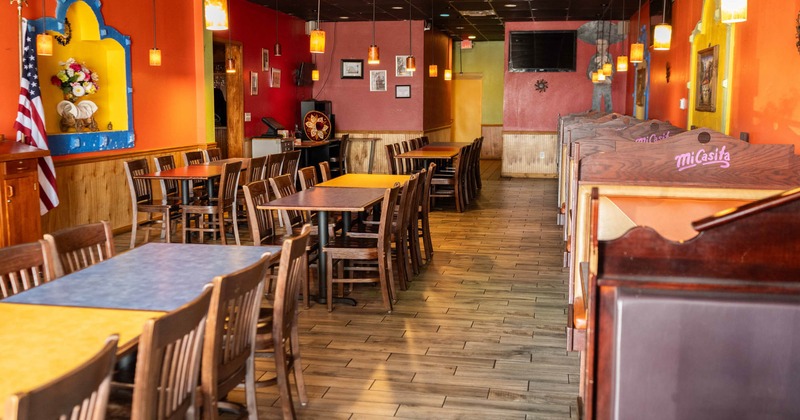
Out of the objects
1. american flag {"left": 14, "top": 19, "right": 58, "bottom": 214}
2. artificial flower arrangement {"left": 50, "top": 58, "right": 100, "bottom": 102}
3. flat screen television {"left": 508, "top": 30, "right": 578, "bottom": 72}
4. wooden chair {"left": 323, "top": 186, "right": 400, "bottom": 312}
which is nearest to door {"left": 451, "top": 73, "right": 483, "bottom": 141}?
flat screen television {"left": 508, "top": 30, "right": 578, "bottom": 72}

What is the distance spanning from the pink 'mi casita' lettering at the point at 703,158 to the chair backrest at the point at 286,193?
2.71 m

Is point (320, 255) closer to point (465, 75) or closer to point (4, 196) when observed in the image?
point (4, 196)

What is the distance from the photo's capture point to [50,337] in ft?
7.55

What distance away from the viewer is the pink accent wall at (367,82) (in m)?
14.6

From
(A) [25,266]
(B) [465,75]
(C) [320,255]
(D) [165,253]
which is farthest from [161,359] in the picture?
(B) [465,75]

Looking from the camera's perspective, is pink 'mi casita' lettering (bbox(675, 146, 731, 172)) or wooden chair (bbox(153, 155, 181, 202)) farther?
wooden chair (bbox(153, 155, 181, 202))

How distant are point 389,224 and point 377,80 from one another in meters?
Result: 9.65

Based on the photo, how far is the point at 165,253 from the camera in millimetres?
3605

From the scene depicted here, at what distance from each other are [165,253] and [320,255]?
1966 mm

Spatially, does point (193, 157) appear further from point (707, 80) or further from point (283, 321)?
point (283, 321)

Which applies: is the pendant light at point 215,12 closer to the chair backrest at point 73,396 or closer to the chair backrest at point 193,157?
the chair backrest at point 73,396

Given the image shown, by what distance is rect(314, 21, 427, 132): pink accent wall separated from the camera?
14.6 meters

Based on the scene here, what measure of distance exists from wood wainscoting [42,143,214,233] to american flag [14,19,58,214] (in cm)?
42

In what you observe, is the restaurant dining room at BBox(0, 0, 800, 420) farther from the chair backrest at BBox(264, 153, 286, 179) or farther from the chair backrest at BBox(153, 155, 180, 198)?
the chair backrest at BBox(264, 153, 286, 179)
